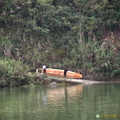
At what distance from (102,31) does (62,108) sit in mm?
23459

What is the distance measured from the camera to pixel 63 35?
39625 mm

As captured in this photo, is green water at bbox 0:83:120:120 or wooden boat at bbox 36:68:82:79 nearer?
green water at bbox 0:83:120:120

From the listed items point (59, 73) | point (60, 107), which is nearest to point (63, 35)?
point (59, 73)

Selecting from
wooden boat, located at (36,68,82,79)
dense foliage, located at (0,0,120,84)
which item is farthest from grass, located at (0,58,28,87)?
dense foliage, located at (0,0,120,84)

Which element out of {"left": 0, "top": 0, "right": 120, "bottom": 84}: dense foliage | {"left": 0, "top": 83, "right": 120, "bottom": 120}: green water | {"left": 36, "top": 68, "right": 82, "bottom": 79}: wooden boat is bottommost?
{"left": 0, "top": 83, "right": 120, "bottom": 120}: green water

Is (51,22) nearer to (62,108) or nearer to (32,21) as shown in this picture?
(32,21)

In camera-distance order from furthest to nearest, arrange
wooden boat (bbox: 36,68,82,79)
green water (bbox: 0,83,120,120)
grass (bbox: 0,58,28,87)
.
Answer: wooden boat (bbox: 36,68,82,79)
grass (bbox: 0,58,28,87)
green water (bbox: 0,83,120,120)

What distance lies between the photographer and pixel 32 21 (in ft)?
125

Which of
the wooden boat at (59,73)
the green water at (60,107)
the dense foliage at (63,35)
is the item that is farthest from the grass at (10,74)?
the green water at (60,107)

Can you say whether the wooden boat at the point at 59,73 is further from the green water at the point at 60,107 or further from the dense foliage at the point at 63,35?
the green water at the point at 60,107

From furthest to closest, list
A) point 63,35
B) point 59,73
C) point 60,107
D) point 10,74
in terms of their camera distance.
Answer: point 63,35 < point 59,73 < point 10,74 < point 60,107

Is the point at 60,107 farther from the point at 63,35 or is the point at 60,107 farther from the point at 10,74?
the point at 63,35

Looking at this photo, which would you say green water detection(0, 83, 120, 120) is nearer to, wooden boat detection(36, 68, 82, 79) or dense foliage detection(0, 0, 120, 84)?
wooden boat detection(36, 68, 82, 79)

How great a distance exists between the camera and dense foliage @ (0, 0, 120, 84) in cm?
3531
